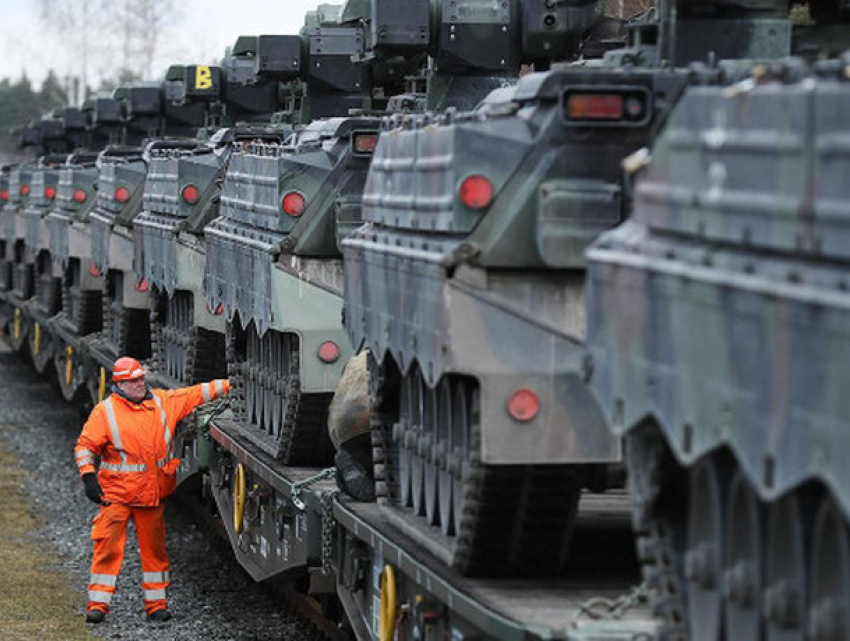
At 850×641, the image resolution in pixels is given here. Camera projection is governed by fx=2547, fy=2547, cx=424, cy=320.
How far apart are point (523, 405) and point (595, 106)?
3.65 ft

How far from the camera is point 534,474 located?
9469 millimetres

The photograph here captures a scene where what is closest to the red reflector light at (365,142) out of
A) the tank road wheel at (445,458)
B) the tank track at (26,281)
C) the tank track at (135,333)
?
the tank road wheel at (445,458)

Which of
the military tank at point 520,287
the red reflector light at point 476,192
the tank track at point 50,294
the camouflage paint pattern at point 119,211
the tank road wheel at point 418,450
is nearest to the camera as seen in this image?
the military tank at point 520,287

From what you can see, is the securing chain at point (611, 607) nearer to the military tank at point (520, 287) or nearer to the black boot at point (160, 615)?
the military tank at point (520, 287)

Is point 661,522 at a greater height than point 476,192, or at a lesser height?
lesser

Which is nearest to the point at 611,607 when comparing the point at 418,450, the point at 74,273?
the point at 418,450

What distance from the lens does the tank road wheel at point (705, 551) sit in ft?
23.0

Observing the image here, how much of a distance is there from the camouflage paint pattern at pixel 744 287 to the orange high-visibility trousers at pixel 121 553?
8.25 metres

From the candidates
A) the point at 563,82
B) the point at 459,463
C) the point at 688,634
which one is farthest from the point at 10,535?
the point at 688,634

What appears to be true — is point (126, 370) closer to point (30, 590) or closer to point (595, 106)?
point (30, 590)

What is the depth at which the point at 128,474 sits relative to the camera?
15297 mm

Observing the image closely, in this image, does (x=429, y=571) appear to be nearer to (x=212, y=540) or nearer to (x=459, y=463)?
(x=459, y=463)

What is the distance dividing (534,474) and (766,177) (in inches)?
134

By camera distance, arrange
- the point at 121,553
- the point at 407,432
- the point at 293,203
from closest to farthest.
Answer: the point at 407,432 → the point at 293,203 → the point at 121,553
